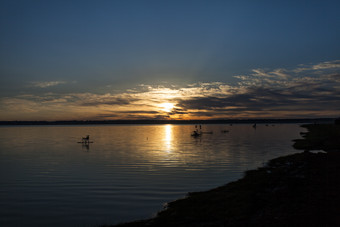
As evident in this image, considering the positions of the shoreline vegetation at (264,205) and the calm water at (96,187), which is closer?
the shoreline vegetation at (264,205)

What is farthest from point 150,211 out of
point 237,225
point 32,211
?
point 32,211

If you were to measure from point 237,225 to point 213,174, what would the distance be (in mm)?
18128

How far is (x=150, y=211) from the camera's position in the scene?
19.3 m

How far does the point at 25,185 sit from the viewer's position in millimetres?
28188

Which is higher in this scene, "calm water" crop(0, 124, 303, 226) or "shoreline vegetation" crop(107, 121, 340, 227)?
"shoreline vegetation" crop(107, 121, 340, 227)

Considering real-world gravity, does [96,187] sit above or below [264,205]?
below

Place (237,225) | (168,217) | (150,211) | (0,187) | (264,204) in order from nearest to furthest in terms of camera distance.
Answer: (237,225) → (168,217) → (264,204) → (150,211) → (0,187)

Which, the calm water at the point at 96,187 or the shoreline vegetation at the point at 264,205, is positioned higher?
the shoreline vegetation at the point at 264,205

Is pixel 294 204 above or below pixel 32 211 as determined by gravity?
above

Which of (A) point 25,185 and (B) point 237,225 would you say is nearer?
(B) point 237,225

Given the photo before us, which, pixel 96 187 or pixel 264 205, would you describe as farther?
pixel 96 187

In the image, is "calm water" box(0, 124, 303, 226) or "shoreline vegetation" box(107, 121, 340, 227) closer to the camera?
"shoreline vegetation" box(107, 121, 340, 227)

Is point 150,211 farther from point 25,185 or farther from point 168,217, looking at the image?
point 25,185

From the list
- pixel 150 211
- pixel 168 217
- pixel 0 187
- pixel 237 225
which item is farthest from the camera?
pixel 0 187
